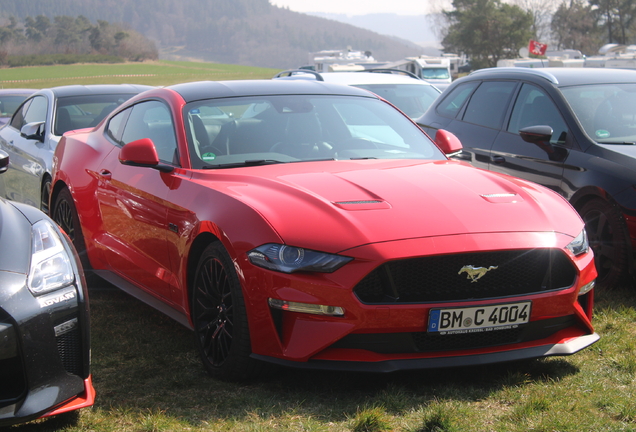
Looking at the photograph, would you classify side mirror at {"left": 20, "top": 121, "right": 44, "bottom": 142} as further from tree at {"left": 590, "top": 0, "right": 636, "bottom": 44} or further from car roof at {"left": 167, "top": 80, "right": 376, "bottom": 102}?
tree at {"left": 590, "top": 0, "right": 636, "bottom": 44}

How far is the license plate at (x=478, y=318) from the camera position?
323cm

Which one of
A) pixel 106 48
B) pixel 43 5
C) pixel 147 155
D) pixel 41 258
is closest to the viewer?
pixel 41 258

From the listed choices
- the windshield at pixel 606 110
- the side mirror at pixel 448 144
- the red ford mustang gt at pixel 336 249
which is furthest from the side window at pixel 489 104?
the red ford mustang gt at pixel 336 249

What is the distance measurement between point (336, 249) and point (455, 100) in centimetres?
456

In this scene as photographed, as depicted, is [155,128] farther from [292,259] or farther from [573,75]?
[573,75]

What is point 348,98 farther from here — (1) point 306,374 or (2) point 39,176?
(2) point 39,176

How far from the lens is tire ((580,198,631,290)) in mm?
5105

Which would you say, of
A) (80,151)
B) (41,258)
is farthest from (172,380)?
(80,151)

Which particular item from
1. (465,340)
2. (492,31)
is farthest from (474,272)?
(492,31)

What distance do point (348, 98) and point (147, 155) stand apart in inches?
59.2

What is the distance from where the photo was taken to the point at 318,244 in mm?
3238

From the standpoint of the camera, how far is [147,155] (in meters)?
4.25

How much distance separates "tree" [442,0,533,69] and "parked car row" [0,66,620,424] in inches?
2696

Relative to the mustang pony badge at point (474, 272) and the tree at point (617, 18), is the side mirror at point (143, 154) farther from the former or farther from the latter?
the tree at point (617, 18)
